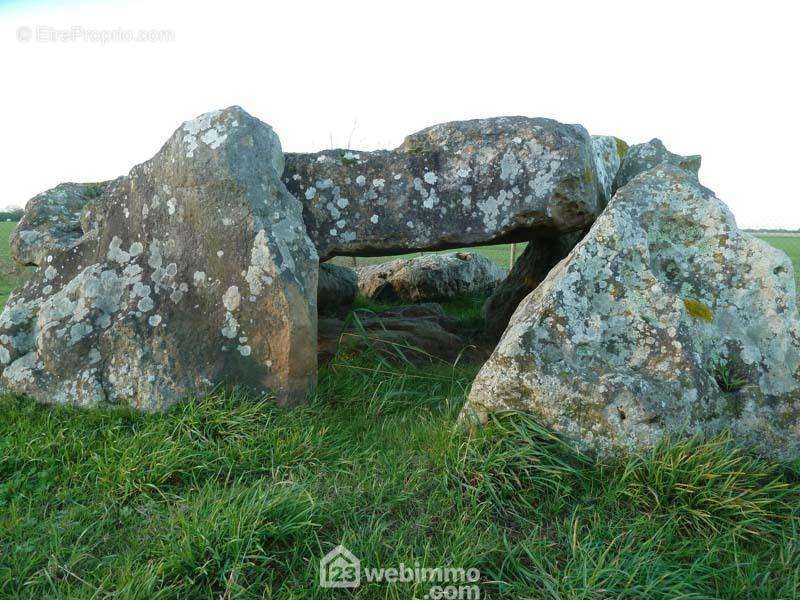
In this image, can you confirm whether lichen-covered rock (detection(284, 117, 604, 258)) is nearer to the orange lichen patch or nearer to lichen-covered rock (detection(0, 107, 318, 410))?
lichen-covered rock (detection(0, 107, 318, 410))

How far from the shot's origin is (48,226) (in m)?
5.24

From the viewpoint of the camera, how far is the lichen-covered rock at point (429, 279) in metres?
9.32

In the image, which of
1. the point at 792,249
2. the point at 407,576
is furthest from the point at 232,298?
the point at 792,249

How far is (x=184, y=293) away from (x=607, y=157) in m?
4.02

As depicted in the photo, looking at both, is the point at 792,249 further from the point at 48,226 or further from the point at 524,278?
the point at 48,226

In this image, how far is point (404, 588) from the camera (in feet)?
8.66

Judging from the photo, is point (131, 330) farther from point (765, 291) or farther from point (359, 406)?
point (765, 291)

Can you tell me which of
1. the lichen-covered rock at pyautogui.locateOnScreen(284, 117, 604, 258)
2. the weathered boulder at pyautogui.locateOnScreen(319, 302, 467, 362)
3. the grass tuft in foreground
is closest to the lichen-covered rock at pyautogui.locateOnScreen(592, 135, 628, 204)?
the lichen-covered rock at pyautogui.locateOnScreen(284, 117, 604, 258)

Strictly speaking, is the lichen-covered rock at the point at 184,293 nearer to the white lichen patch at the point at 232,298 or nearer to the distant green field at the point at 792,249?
the white lichen patch at the point at 232,298

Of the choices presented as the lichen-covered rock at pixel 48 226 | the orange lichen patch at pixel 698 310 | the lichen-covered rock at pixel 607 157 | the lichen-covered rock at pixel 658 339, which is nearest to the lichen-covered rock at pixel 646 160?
the lichen-covered rock at pixel 607 157

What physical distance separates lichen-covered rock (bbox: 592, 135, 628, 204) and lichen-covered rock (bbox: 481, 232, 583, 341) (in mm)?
688

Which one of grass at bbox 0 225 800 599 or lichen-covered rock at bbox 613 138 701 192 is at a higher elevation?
lichen-covered rock at bbox 613 138 701 192

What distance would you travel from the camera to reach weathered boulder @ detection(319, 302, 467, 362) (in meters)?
5.60

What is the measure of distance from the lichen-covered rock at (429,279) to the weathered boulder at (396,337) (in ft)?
6.06
